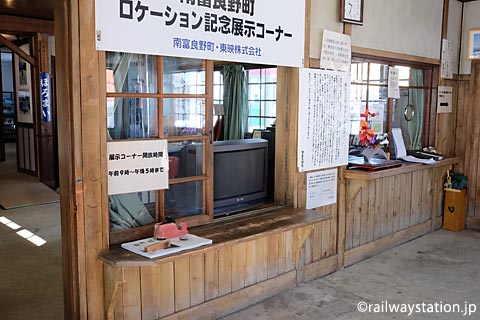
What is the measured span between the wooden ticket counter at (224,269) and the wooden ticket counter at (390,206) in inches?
13.4

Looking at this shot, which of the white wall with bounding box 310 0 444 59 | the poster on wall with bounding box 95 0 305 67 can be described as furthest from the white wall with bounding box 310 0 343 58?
the poster on wall with bounding box 95 0 305 67

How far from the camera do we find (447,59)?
5312 millimetres

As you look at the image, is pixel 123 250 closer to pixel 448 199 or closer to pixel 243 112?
pixel 448 199

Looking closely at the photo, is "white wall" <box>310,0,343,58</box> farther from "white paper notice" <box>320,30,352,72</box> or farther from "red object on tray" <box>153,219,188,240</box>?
"red object on tray" <box>153,219,188,240</box>

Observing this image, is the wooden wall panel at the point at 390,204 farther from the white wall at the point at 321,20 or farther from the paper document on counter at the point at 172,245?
the paper document on counter at the point at 172,245

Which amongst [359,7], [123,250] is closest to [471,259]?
[359,7]

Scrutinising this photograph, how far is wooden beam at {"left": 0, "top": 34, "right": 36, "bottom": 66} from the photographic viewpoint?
7184mm

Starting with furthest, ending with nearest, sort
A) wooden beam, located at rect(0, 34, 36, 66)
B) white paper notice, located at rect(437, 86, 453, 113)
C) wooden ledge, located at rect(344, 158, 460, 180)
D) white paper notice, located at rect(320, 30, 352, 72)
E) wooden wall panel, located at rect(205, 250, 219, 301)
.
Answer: wooden beam, located at rect(0, 34, 36, 66) < white paper notice, located at rect(437, 86, 453, 113) < wooden ledge, located at rect(344, 158, 460, 180) < white paper notice, located at rect(320, 30, 352, 72) < wooden wall panel, located at rect(205, 250, 219, 301)

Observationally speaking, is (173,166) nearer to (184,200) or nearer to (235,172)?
(184,200)

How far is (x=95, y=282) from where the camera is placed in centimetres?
252

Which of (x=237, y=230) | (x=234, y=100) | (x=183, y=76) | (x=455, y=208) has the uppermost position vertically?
(x=183, y=76)

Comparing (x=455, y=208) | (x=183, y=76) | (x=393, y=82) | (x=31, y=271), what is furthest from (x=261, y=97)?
(x=183, y=76)

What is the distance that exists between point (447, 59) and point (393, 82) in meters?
1.07

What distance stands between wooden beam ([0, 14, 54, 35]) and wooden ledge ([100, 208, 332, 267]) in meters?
5.76
